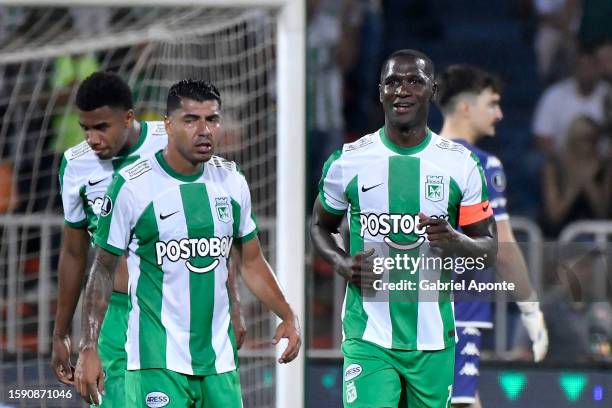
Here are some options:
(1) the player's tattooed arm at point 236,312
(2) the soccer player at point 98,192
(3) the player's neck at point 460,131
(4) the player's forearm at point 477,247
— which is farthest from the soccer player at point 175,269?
(3) the player's neck at point 460,131

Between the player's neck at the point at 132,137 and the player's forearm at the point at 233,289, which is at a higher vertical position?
the player's neck at the point at 132,137

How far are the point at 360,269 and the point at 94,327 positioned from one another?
1.06 metres

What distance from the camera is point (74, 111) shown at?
32.1 ft

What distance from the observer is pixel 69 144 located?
9719 millimetres

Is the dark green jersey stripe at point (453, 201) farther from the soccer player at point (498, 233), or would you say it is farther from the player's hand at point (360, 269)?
the soccer player at point (498, 233)

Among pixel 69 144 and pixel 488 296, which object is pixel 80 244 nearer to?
pixel 488 296

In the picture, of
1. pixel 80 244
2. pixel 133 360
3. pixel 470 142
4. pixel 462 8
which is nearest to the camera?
pixel 133 360

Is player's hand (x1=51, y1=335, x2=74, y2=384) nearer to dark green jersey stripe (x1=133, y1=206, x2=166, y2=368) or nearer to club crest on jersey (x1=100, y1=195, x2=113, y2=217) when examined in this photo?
dark green jersey stripe (x1=133, y1=206, x2=166, y2=368)

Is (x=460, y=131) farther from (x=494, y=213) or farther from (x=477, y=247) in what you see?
(x=477, y=247)

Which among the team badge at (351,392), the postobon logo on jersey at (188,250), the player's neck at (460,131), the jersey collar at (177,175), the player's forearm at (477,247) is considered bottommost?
the team badge at (351,392)

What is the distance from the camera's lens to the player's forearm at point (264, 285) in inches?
222

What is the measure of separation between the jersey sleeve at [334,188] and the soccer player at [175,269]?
502 mm

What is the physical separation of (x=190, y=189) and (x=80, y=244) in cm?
102

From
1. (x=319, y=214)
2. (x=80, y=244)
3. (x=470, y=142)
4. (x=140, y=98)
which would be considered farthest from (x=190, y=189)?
(x=140, y=98)
